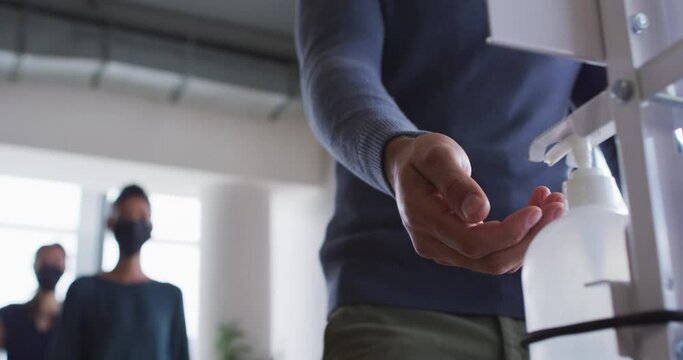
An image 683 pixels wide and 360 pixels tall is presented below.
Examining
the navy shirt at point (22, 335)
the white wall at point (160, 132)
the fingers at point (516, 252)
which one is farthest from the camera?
the white wall at point (160, 132)

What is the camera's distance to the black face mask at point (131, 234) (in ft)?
8.76

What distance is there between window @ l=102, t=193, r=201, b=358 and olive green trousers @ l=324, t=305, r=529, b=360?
4592mm

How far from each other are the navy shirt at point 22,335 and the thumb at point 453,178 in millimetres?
2671

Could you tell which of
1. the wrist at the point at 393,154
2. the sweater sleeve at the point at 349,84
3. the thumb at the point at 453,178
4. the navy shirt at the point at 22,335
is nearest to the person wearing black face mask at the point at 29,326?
the navy shirt at the point at 22,335

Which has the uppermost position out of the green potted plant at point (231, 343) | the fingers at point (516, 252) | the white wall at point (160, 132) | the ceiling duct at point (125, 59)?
the ceiling duct at point (125, 59)

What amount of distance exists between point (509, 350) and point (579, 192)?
0.29 meters

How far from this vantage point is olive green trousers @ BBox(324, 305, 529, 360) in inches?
27.3

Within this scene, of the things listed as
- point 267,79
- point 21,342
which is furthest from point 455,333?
point 267,79

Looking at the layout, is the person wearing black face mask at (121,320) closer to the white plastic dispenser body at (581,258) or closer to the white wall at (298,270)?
the white plastic dispenser body at (581,258)

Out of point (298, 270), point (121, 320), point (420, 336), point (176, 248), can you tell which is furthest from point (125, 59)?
point (420, 336)

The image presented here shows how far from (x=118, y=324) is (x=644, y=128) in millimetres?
2047

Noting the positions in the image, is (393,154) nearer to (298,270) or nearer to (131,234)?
(131,234)

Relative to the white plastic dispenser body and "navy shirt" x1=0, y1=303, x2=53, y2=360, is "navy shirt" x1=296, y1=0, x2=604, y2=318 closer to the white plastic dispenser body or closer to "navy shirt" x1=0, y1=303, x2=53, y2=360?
the white plastic dispenser body

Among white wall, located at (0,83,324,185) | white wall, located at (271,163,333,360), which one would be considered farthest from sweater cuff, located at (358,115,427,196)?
white wall, located at (271,163,333,360)
